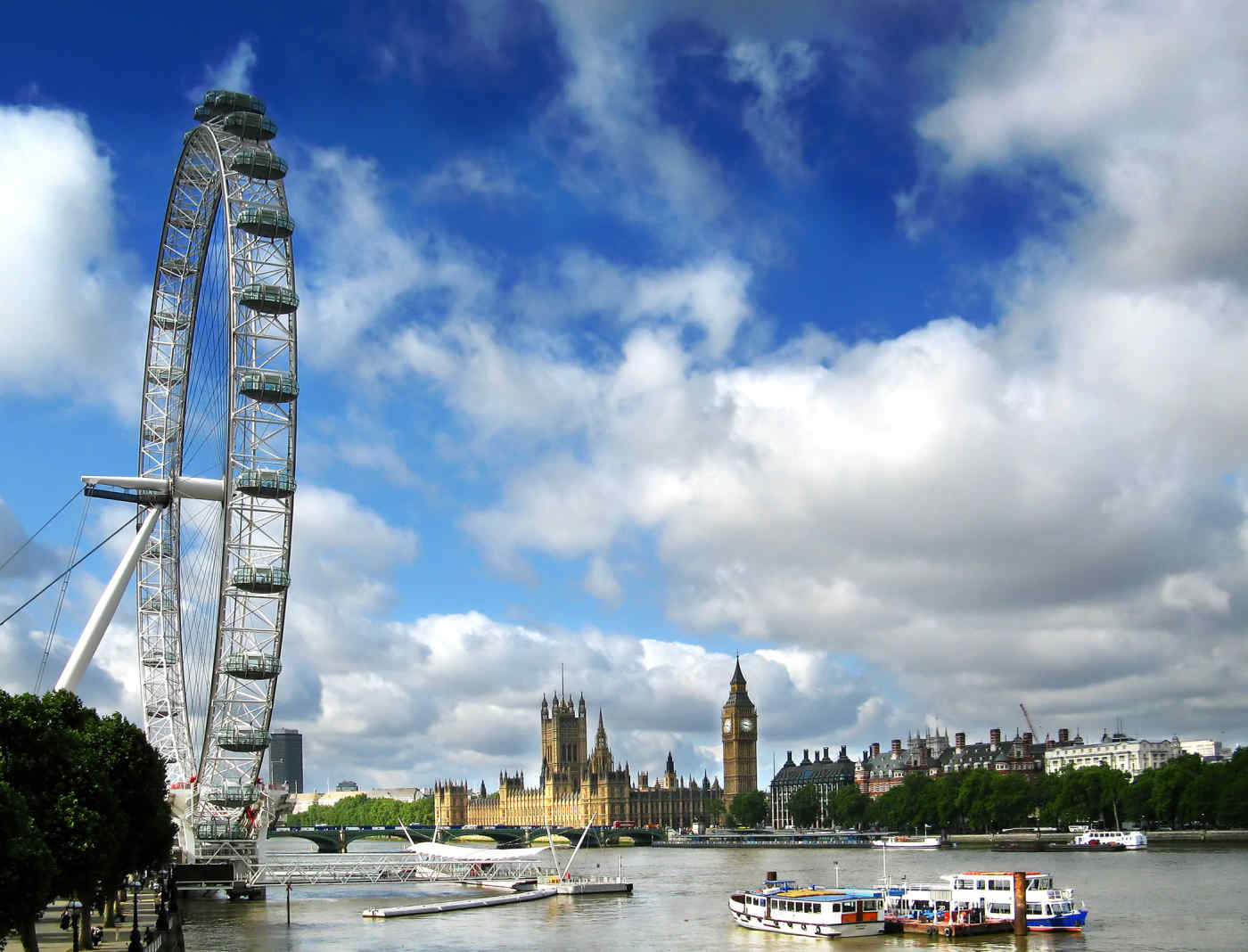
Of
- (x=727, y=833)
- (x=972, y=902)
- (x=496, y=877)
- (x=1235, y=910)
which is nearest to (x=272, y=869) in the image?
(x=496, y=877)

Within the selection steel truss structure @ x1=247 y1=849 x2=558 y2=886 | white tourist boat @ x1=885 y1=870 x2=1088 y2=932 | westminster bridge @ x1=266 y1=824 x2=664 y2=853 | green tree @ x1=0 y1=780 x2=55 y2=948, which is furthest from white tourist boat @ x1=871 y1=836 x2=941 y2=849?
green tree @ x1=0 y1=780 x2=55 y2=948

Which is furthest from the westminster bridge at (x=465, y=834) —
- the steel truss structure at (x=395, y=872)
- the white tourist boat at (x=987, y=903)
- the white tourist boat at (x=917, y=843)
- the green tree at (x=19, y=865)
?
the green tree at (x=19, y=865)

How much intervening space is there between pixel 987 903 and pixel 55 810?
3695 centimetres

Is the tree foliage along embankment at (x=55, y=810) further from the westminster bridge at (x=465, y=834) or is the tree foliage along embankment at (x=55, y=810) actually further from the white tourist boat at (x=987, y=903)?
the westminster bridge at (x=465, y=834)

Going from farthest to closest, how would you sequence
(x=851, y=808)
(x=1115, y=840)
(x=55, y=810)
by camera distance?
(x=851, y=808) → (x=1115, y=840) → (x=55, y=810)

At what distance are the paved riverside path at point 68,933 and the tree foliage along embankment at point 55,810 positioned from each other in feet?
4.92

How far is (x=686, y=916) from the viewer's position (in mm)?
65438

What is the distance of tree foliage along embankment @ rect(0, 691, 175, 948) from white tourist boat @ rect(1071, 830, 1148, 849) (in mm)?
91303

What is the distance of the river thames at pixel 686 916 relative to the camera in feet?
170

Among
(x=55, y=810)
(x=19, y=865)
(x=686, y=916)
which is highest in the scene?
(x=55, y=810)

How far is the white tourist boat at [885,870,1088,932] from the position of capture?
5475 cm

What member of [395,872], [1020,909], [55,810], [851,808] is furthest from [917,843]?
[55,810]

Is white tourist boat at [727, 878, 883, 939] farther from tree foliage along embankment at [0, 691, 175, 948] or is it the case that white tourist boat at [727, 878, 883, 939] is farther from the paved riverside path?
tree foliage along embankment at [0, 691, 175, 948]

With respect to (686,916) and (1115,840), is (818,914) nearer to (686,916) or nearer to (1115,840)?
(686,916)
